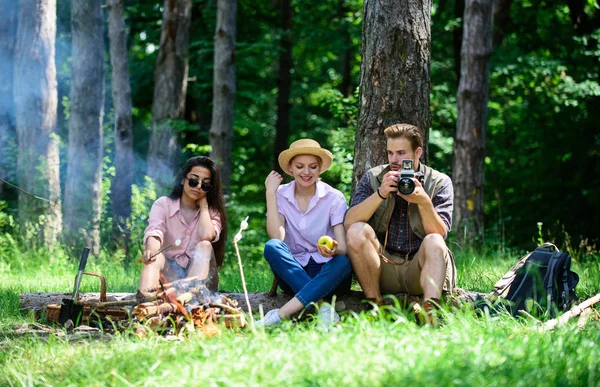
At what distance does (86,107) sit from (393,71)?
647 cm

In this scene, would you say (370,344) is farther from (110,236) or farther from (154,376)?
(110,236)

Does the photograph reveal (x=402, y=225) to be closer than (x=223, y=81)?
Yes

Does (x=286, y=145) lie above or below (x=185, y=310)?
above

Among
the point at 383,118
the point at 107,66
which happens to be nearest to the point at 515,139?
the point at 107,66

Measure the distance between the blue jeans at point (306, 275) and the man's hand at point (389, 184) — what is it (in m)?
0.56

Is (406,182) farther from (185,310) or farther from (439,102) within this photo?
(439,102)

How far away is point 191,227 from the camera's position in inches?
240

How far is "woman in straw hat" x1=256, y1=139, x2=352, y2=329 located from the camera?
5.68 meters

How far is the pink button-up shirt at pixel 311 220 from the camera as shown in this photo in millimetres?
5914

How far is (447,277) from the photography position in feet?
18.5

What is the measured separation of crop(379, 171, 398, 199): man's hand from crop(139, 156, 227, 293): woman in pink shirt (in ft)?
4.55

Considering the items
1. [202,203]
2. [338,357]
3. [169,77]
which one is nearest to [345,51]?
[169,77]

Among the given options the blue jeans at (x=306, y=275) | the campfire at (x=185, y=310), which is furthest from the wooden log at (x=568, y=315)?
the campfire at (x=185, y=310)

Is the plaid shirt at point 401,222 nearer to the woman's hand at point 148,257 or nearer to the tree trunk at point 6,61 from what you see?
the woman's hand at point 148,257
